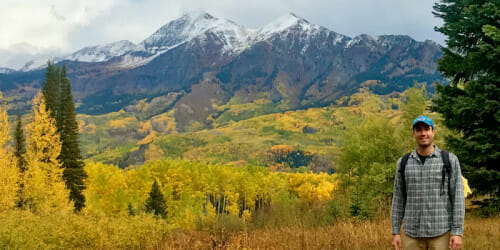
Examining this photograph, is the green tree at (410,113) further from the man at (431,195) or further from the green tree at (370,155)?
the man at (431,195)

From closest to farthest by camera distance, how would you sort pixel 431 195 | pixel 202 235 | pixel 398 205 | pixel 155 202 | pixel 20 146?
pixel 431 195 → pixel 398 205 → pixel 202 235 → pixel 20 146 → pixel 155 202

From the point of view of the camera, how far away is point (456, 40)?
13.8 m

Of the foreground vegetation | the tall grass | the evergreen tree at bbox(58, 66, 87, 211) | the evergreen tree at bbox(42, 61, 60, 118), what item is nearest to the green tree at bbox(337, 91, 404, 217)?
the foreground vegetation

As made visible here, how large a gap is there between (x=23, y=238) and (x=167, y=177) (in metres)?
58.1

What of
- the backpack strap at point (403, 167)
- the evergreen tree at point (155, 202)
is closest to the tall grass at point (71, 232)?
the backpack strap at point (403, 167)

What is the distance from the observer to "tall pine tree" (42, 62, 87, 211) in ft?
144

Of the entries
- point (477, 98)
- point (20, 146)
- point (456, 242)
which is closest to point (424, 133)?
point (456, 242)

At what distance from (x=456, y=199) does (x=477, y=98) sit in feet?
26.9

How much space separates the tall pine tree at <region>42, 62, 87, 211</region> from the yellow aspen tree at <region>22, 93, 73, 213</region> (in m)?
6.57

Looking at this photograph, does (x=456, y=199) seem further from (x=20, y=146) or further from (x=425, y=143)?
(x=20, y=146)

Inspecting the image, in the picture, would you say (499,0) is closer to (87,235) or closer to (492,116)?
(492,116)

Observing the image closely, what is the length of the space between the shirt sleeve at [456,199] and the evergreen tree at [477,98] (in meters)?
7.70

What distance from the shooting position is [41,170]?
33.2 meters

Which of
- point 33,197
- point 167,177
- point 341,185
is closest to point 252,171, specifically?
point 167,177
